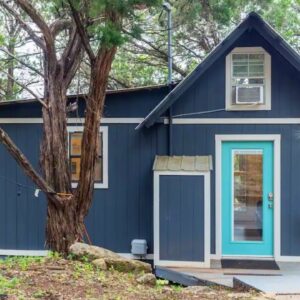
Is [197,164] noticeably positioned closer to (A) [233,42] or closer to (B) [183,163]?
(B) [183,163]

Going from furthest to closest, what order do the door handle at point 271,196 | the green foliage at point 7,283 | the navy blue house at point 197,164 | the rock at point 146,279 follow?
the door handle at point 271,196 < the navy blue house at point 197,164 < the rock at point 146,279 < the green foliage at point 7,283

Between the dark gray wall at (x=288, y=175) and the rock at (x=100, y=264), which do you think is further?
the dark gray wall at (x=288, y=175)

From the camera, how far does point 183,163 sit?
7.07 m

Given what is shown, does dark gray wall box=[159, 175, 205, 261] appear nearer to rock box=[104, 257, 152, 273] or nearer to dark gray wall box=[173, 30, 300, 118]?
dark gray wall box=[173, 30, 300, 118]

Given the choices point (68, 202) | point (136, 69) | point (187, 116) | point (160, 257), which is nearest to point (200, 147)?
point (187, 116)

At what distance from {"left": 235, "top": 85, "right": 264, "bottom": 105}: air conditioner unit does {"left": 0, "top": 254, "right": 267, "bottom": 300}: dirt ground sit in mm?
3399

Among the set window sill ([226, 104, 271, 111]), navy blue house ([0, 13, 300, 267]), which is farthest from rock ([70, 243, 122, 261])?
window sill ([226, 104, 271, 111])

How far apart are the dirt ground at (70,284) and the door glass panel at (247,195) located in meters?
2.60

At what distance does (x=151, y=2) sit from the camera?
4637 mm

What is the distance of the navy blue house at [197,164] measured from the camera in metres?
6.88

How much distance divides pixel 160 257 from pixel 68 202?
70.8 inches

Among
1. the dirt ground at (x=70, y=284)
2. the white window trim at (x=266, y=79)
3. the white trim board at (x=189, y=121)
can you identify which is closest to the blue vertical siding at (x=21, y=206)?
the white trim board at (x=189, y=121)

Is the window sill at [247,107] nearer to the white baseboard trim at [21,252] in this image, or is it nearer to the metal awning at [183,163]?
the metal awning at [183,163]

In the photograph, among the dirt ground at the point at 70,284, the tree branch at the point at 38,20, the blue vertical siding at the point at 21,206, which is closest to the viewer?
the dirt ground at the point at 70,284
